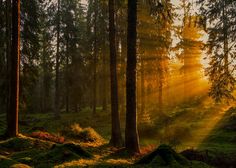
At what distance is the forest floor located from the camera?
43.3 ft

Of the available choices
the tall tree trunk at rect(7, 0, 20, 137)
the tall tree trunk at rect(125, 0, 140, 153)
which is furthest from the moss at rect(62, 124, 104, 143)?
the tall tree trunk at rect(125, 0, 140, 153)

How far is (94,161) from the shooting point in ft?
45.0

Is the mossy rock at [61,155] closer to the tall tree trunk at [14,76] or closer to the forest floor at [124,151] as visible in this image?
the forest floor at [124,151]

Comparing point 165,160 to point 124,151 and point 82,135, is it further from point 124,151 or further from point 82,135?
point 82,135

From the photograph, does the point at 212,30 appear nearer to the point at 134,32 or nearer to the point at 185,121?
the point at 134,32

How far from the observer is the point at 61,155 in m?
13.4

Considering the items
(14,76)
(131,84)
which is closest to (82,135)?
(14,76)

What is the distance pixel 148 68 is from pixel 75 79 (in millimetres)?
16923

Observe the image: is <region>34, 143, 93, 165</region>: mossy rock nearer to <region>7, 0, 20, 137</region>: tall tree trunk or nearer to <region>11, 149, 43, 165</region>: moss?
<region>11, 149, 43, 165</region>: moss

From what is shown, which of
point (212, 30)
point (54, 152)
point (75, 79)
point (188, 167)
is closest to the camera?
point (188, 167)

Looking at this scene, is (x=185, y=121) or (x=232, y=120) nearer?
(x=232, y=120)

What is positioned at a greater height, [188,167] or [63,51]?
[63,51]

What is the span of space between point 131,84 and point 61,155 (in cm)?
474

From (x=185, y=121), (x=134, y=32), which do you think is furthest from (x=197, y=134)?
(x=134, y=32)
